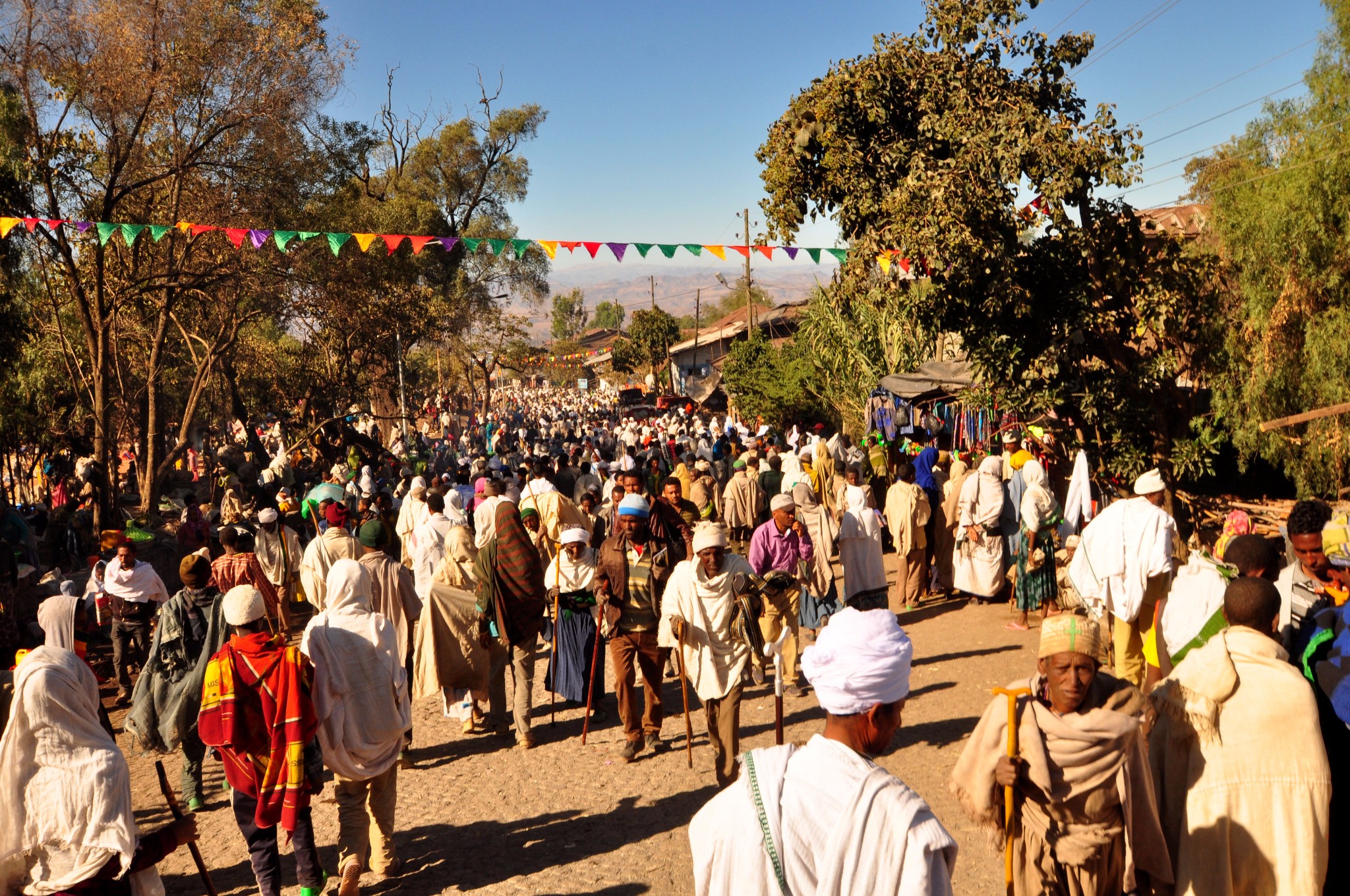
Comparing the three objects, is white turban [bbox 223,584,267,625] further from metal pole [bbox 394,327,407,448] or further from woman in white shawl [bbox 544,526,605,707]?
metal pole [bbox 394,327,407,448]

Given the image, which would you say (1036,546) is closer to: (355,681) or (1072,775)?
(1072,775)

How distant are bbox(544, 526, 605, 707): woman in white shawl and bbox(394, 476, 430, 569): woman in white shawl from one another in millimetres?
2477

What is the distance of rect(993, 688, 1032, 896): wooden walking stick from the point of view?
329 centimetres

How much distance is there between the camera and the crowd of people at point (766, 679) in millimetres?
2428

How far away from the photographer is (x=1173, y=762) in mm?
3498

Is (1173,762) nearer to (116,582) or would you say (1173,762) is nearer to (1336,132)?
(116,582)

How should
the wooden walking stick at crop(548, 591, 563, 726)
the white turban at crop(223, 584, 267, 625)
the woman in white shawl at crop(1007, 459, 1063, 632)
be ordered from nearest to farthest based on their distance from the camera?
the white turban at crop(223, 584, 267, 625), the wooden walking stick at crop(548, 591, 563, 726), the woman in white shawl at crop(1007, 459, 1063, 632)

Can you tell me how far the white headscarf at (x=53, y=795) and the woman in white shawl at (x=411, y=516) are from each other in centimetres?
584

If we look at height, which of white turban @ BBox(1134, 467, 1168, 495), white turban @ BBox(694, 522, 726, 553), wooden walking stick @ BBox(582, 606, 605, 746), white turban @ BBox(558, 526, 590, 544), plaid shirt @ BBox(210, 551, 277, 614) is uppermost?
white turban @ BBox(1134, 467, 1168, 495)

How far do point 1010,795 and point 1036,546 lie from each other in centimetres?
638

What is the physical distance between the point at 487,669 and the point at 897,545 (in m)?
4.83

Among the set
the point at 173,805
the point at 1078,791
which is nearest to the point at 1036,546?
the point at 1078,791

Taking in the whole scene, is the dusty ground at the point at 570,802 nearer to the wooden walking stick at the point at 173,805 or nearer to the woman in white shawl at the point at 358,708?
the woman in white shawl at the point at 358,708

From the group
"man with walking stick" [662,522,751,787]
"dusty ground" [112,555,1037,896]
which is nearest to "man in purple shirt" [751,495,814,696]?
"dusty ground" [112,555,1037,896]
